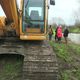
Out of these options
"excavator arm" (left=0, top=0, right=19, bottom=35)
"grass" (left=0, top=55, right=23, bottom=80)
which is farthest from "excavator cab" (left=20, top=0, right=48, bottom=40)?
"grass" (left=0, top=55, right=23, bottom=80)

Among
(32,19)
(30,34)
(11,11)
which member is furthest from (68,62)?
(11,11)

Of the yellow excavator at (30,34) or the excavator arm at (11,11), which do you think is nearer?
the excavator arm at (11,11)

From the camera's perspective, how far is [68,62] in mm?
18312

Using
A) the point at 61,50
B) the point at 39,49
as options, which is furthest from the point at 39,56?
the point at 61,50

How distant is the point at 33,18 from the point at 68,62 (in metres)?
2.71

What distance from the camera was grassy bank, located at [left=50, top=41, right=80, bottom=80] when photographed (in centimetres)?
1658

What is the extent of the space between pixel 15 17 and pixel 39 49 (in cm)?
160

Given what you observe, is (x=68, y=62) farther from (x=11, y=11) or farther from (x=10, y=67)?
(x=11, y=11)

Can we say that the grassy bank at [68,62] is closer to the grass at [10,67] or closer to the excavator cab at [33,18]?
the grass at [10,67]

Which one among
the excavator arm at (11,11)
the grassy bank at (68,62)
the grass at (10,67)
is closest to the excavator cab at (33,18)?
the excavator arm at (11,11)

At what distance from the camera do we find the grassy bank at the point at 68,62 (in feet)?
54.4

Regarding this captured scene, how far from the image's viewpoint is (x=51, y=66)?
15.6 meters

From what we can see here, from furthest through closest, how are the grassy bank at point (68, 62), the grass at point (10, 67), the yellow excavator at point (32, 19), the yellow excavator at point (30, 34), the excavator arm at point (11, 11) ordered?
1. the yellow excavator at point (32, 19)
2. the grassy bank at point (68, 62)
3. the grass at point (10, 67)
4. the yellow excavator at point (30, 34)
5. the excavator arm at point (11, 11)

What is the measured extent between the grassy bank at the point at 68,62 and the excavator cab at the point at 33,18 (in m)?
1.78
